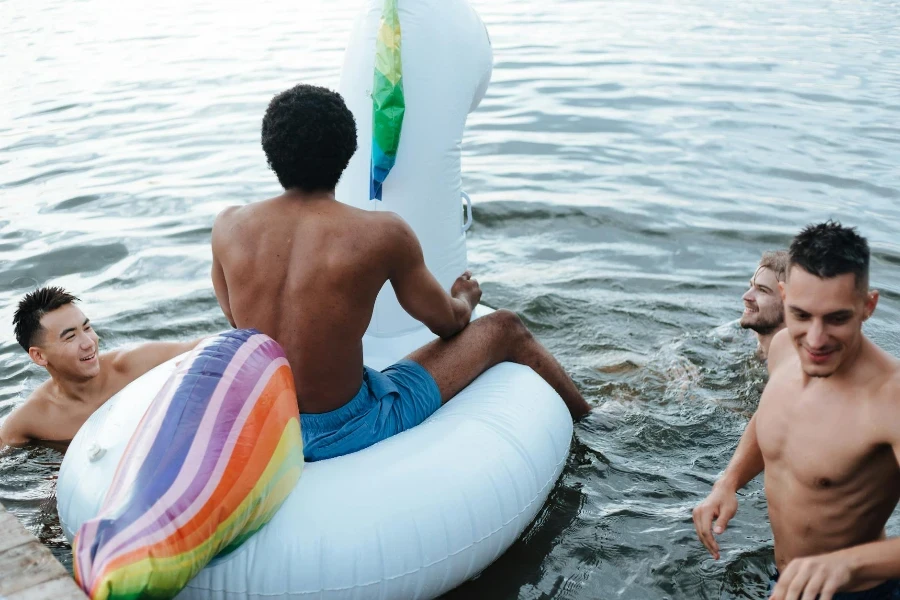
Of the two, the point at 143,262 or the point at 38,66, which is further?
the point at 38,66

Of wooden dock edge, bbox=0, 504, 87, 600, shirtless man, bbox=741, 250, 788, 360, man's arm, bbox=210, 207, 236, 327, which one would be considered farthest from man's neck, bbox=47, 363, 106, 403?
shirtless man, bbox=741, 250, 788, 360

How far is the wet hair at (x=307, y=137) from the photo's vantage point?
120 inches

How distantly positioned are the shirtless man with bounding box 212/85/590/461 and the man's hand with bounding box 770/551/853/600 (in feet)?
4.97

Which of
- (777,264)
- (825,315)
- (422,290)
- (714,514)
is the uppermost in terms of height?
(825,315)

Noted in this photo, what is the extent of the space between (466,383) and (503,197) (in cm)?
372

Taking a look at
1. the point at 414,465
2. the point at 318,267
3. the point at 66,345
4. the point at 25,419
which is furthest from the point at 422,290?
the point at 25,419

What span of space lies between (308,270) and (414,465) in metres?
0.72

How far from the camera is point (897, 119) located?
8.77 metres

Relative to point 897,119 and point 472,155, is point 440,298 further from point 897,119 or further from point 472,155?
point 897,119

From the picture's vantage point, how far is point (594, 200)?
23.5ft

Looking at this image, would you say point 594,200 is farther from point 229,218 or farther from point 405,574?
point 405,574

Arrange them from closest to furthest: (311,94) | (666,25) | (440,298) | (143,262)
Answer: (311,94), (440,298), (143,262), (666,25)

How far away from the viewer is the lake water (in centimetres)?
380

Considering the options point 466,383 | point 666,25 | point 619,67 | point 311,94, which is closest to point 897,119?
point 619,67
